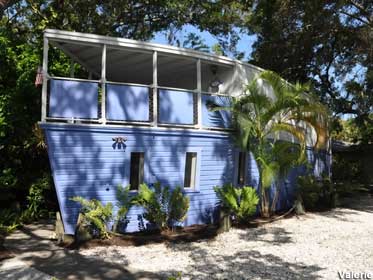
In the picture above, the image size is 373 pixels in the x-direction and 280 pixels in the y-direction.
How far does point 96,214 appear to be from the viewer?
8.41m

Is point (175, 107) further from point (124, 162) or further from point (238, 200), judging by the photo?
point (238, 200)

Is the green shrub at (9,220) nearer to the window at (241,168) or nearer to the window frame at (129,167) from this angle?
the window frame at (129,167)

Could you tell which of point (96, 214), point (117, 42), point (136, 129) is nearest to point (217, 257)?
point (96, 214)

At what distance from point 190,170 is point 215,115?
167 centimetres

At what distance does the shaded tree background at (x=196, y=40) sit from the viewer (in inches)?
474

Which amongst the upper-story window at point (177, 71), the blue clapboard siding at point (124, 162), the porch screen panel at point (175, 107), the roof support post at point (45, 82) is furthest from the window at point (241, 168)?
the roof support post at point (45, 82)

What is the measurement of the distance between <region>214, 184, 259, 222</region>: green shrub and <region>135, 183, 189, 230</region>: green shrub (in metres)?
1.19

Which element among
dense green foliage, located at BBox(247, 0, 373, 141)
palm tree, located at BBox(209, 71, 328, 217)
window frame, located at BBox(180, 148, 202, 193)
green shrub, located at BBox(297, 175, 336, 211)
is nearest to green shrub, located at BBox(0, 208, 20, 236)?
window frame, located at BBox(180, 148, 202, 193)

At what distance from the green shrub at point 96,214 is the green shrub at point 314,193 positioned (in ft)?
21.9

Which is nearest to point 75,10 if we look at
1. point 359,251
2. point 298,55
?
point 298,55

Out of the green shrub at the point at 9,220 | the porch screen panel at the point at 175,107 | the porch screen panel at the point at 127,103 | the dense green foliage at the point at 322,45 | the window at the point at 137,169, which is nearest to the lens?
the porch screen panel at the point at 127,103

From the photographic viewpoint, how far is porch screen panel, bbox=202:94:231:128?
35.3 ft

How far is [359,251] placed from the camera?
8.05 meters

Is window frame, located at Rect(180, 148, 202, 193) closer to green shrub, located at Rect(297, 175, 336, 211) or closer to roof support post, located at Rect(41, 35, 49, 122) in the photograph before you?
roof support post, located at Rect(41, 35, 49, 122)
